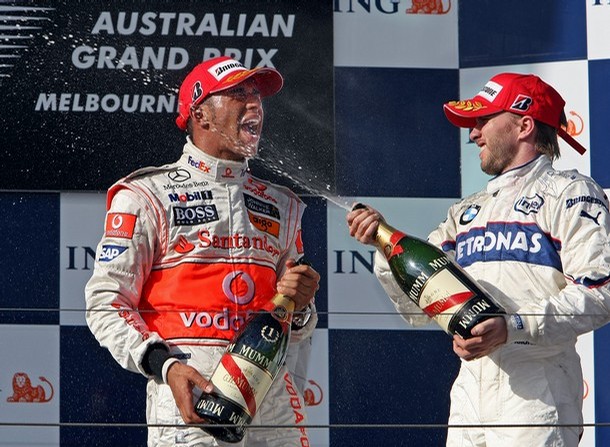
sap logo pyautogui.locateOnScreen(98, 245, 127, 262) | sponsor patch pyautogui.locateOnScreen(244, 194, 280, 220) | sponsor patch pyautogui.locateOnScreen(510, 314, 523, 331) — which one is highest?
sponsor patch pyautogui.locateOnScreen(244, 194, 280, 220)

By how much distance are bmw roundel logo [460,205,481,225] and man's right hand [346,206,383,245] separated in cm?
24

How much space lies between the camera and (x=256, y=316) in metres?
2.25

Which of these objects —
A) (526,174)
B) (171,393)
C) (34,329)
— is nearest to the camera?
(171,393)

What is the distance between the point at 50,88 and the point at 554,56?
3.89ft

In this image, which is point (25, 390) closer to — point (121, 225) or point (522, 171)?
point (121, 225)

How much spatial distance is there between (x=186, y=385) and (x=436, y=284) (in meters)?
0.45

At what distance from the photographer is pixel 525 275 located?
2295mm

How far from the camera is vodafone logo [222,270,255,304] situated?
233 cm

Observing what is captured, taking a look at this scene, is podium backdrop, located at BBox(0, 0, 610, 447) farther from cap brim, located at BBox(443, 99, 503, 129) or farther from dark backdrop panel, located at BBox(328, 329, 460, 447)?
cap brim, located at BBox(443, 99, 503, 129)

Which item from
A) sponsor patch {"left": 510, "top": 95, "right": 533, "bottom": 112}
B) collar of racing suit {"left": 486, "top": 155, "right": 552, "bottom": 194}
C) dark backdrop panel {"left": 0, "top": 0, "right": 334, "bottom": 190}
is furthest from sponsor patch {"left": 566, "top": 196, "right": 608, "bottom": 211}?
dark backdrop panel {"left": 0, "top": 0, "right": 334, "bottom": 190}

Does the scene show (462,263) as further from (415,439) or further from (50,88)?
(50,88)

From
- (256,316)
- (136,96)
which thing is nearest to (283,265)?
(256,316)

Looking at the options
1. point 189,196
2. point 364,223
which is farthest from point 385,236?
point 189,196

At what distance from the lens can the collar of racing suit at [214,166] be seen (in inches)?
95.8
